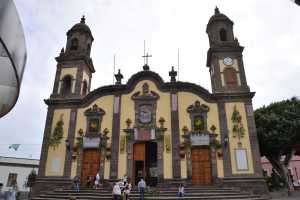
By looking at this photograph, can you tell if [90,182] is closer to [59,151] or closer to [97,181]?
[97,181]

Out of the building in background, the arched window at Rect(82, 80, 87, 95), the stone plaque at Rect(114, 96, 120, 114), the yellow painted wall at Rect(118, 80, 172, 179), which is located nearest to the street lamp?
the yellow painted wall at Rect(118, 80, 172, 179)

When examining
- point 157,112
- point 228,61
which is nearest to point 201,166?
point 157,112

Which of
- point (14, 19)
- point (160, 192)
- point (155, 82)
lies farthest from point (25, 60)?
point (155, 82)

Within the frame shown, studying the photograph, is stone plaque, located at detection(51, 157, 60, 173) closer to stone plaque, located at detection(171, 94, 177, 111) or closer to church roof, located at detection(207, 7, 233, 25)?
stone plaque, located at detection(171, 94, 177, 111)

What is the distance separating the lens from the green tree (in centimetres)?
2111

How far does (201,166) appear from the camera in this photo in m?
18.0

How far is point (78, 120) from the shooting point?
20.4 meters

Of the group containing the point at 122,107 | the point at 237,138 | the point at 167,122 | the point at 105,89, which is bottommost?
the point at 237,138

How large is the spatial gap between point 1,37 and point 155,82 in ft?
62.7

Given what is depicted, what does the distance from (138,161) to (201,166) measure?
4589mm

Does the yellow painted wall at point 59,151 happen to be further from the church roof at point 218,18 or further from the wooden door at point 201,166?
the church roof at point 218,18

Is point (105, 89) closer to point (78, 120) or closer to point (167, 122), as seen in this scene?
point (78, 120)

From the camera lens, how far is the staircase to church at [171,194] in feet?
48.6

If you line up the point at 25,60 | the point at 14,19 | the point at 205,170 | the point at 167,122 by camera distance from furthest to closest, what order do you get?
the point at 167,122
the point at 205,170
the point at 25,60
the point at 14,19
